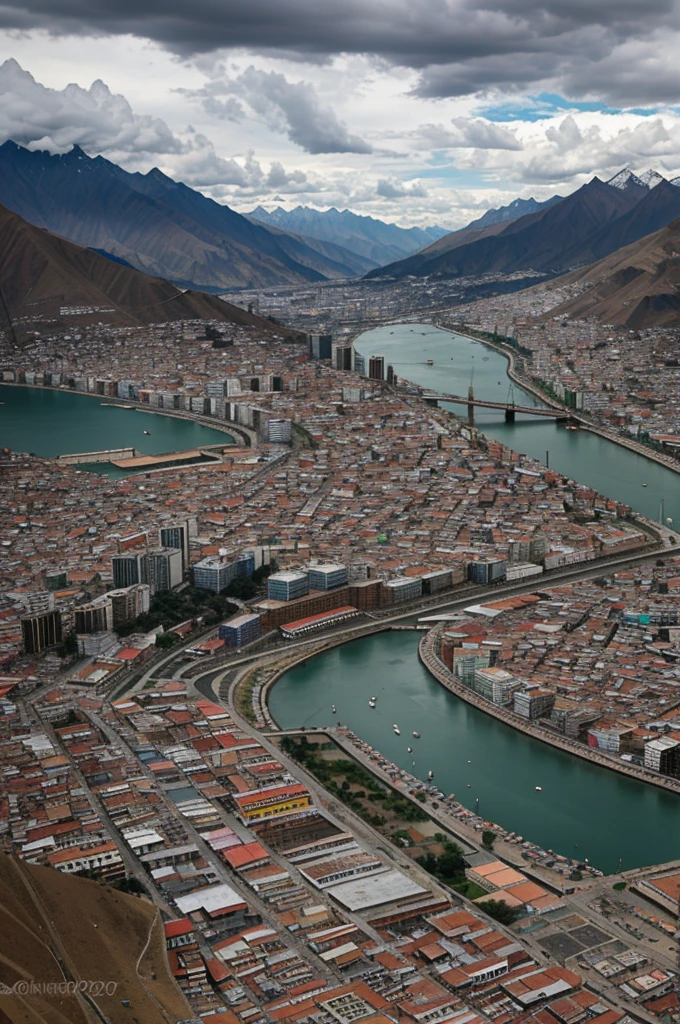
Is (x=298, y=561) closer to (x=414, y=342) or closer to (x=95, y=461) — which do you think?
(x=95, y=461)

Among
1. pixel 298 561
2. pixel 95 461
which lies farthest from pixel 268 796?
pixel 95 461

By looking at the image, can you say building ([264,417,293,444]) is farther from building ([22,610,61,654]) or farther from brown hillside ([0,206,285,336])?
brown hillside ([0,206,285,336])

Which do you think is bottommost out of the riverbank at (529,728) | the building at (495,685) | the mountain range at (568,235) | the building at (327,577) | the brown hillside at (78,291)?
the riverbank at (529,728)

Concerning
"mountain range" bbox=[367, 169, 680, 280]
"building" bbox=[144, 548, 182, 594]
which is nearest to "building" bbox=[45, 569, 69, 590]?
"building" bbox=[144, 548, 182, 594]

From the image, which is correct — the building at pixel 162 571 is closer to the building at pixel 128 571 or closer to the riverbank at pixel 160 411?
the building at pixel 128 571

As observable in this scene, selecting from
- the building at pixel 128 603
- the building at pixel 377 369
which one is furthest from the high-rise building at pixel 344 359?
the building at pixel 128 603
